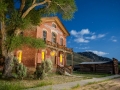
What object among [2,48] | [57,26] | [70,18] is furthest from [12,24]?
[57,26]

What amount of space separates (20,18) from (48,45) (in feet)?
30.2

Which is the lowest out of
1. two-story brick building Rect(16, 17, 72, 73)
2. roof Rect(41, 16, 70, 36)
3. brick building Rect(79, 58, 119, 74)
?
brick building Rect(79, 58, 119, 74)

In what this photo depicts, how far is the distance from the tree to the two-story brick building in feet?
19.9

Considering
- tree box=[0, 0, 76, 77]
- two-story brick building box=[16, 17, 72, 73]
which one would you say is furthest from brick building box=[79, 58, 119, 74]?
tree box=[0, 0, 76, 77]

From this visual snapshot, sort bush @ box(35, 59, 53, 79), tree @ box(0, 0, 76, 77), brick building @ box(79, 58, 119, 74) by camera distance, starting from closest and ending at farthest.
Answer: tree @ box(0, 0, 76, 77)
bush @ box(35, 59, 53, 79)
brick building @ box(79, 58, 119, 74)

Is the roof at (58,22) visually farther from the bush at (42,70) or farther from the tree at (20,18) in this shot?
the bush at (42,70)

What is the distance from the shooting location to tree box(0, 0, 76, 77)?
12.9 metres

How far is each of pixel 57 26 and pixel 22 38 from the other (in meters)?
16.0

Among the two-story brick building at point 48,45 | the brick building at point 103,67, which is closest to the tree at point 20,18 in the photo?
the two-story brick building at point 48,45

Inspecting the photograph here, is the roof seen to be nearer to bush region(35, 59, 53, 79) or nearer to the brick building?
the brick building

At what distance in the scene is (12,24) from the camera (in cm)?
1320

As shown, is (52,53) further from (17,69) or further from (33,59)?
(17,69)

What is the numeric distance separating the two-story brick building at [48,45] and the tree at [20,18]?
6052 mm

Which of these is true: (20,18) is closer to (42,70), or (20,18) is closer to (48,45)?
(42,70)
